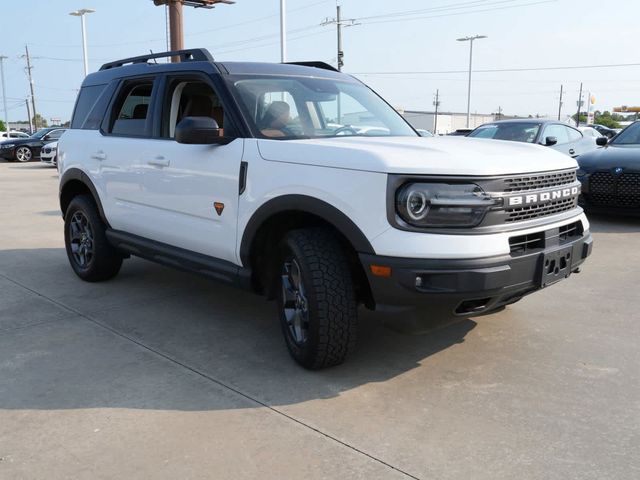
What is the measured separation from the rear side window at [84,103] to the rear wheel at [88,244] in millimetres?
698

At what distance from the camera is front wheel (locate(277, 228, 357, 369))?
3289mm

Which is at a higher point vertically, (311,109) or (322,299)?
(311,109)

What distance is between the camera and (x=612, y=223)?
8711 millimetres

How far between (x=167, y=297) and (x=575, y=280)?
3.68 metres

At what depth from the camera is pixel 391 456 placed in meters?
2.68

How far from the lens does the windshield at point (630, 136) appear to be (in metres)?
9.30

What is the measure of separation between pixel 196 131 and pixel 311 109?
2.87ft

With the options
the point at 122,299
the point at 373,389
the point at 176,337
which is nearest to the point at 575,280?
the point at 373,389

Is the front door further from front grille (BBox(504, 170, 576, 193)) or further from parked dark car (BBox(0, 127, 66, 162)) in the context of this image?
parked dark car (BBox(0, 127, 66, 162))

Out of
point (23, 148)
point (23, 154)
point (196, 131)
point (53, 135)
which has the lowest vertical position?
point (23, 154)

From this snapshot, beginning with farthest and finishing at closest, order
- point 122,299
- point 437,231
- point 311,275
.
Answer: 1. point 122,299
2. point 311,275
3. point 437,231

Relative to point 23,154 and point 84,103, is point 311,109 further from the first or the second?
point 23,154

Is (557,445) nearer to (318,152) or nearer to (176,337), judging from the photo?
(318,152)

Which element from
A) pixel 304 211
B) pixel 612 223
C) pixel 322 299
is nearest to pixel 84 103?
pixel 304 211
